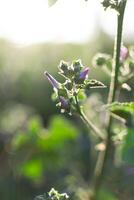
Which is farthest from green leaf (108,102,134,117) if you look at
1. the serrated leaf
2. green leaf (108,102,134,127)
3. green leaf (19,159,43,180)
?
green leaf (19,159,43,180)

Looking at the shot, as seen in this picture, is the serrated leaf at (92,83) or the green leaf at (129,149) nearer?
the green leaf at (129,149)

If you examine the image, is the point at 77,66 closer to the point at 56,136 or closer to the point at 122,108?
the point at 122,108

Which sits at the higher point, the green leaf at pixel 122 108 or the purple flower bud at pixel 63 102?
the purple flower bud at pixel 63 102

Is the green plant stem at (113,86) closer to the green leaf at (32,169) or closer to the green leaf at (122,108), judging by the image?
the green leaf at (122,108)

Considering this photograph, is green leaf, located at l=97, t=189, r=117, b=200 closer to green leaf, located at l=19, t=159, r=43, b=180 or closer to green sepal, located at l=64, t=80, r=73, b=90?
green leaf, located at l=19, t=159, r=43, b=180

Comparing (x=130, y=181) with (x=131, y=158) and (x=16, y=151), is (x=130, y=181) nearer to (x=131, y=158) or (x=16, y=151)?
(x=131, y=158)

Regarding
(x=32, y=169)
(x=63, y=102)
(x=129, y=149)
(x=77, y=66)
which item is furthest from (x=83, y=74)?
(x=32, y=169)

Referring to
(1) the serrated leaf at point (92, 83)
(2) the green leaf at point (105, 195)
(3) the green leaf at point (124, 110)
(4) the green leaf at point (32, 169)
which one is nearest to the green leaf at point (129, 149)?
(3) the green leaf at point (124, 110)

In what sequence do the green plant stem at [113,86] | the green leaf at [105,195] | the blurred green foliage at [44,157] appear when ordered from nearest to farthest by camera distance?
the green plant stem at [113,86]
the green leaf at [105,195]
the blurred green foliage at [44,157]
